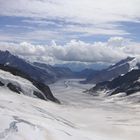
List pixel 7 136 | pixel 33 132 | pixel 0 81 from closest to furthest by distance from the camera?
pixel 7 136, pixel 33 132, pixel 0 81

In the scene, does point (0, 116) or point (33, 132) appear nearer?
point (33, 132)

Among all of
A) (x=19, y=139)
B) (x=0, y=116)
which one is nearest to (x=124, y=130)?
(x=0, y=116)

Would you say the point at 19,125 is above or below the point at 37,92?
above

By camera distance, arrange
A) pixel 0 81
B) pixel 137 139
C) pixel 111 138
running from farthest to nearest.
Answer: pixel 0 81 < pixel 137 139 < pixel 111 138

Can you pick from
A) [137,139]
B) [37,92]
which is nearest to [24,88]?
[37,92]

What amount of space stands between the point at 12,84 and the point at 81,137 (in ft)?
343

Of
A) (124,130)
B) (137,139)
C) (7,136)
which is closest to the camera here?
(7,136)

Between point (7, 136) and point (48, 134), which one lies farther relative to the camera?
point (48, 134)

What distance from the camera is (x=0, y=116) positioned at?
69750mm

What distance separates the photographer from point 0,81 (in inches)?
6654

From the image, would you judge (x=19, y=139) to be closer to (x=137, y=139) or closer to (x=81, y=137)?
(x=81, y=137)

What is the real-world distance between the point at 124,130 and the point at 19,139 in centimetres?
4881

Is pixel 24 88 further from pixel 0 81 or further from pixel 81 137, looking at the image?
pixel 81 137

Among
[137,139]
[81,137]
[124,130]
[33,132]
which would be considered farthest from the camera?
[124,130]
